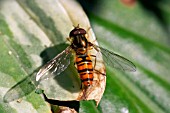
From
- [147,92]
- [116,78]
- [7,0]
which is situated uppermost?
[7,0]

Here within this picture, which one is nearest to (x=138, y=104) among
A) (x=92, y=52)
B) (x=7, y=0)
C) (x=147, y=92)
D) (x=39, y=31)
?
(x=147, y=92)

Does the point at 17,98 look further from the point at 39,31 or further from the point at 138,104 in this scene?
the point at 138,104

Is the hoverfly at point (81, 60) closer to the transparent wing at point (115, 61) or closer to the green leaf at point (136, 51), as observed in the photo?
the transparent wing at point (115, 61)

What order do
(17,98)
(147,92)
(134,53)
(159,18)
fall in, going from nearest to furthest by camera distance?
(17,98) < (147,92) < (134,53) < (159,18)

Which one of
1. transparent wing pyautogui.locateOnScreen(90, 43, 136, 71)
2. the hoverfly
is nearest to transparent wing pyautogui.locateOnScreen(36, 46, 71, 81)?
the hoverfly

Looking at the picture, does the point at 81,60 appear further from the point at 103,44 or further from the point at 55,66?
the point at 103,44

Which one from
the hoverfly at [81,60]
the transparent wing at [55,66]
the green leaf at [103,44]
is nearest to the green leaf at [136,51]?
the green leaf at [103,44]

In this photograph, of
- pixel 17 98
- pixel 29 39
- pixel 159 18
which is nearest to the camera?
pixel 17 98
